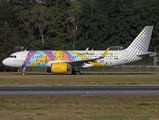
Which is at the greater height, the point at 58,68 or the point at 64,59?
the point at 64,59

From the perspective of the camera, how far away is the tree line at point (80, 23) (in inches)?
3091

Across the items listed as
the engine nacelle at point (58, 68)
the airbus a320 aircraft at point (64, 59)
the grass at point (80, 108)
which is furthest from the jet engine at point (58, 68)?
the grass at point (80, 108)

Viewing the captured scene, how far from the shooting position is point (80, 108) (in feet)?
48.3

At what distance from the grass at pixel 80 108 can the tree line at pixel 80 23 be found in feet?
188

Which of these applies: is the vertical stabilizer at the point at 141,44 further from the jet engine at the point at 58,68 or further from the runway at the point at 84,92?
the runway at the point at 84,92

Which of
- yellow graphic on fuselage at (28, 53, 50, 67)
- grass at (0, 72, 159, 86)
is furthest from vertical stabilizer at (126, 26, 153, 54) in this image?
yellow graphic on fuselage at (28, 53, 50, 67)

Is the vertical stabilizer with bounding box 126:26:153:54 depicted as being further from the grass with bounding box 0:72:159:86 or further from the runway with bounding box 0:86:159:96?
the runway with bounding box 0:86:159:96

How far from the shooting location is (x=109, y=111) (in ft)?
45.7

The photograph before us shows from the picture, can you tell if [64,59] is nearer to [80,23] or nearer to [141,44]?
[141,44]

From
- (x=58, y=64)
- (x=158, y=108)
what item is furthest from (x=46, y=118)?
(x=58, y=64)

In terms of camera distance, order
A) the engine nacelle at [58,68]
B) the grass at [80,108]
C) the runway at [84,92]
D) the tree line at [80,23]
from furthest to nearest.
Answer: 1. the tree line at [80,23]
2. the engine nacelle at [58,68]
3. the runway at [84,92]
4. the grass at [80,108]

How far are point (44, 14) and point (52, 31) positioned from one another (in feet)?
16.8

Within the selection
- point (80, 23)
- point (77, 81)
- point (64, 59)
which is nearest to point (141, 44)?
point (64, 59)

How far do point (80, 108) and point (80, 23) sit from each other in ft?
226
